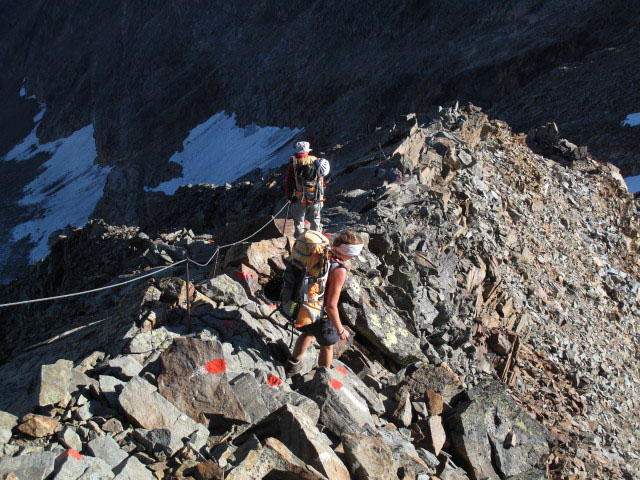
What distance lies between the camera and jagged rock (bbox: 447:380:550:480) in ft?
21.9

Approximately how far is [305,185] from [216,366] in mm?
4934

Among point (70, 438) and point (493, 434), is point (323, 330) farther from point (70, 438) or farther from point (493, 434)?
point (70, 438)

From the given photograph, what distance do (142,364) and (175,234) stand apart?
30.5ft

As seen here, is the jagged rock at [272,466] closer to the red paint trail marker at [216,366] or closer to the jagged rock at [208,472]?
the jagged rock at [208,472]

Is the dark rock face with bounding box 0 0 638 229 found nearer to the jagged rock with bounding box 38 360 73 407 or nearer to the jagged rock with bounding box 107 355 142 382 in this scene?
the jagged rock with bounding box 107 355 142 382

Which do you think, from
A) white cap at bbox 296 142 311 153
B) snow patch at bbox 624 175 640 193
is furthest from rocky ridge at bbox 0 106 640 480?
snow patch at bbox 624 175 640 193

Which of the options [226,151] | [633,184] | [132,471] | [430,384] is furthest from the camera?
[226,151]

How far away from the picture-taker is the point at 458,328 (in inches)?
387

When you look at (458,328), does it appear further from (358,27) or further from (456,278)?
(358,27)

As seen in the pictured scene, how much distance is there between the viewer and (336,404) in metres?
5.77

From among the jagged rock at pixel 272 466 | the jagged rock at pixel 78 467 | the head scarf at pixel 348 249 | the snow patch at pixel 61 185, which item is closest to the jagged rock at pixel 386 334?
the head scarf at pixel 348 249

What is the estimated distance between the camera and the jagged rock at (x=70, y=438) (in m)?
4.35

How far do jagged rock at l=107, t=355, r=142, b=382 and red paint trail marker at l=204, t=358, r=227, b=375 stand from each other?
65 centimetres

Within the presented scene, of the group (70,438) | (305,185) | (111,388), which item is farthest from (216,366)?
(305,185)
